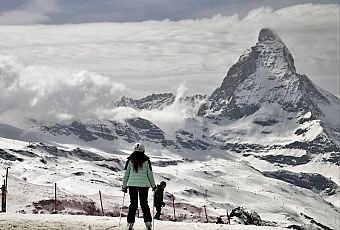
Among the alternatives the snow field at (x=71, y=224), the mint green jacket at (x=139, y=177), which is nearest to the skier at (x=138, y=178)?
the mint green jacket at (x=139, y=177)

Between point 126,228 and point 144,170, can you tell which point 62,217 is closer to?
point 126,228

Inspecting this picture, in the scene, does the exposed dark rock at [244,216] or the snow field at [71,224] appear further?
the exposed dark rock at [244,216]

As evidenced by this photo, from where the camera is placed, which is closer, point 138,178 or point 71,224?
point 138,178

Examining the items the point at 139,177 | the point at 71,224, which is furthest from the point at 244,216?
the point at 139,177

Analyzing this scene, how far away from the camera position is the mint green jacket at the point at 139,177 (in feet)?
62.9

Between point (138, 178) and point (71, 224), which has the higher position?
point (138, 178)

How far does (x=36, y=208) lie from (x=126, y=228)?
16819 mm

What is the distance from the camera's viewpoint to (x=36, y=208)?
36500 millimetres

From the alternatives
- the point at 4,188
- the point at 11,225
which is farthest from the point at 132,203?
the point at 4,188

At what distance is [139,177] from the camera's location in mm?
19219

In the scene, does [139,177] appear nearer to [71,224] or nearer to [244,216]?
[71,224]

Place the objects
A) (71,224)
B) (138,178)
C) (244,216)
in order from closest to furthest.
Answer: (138,178) → (71,224) → (244,216)

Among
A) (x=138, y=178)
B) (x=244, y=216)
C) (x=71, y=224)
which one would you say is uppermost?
(x=138, y=178)

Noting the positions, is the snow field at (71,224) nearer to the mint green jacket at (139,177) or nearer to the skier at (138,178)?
the skier at (138,178)
